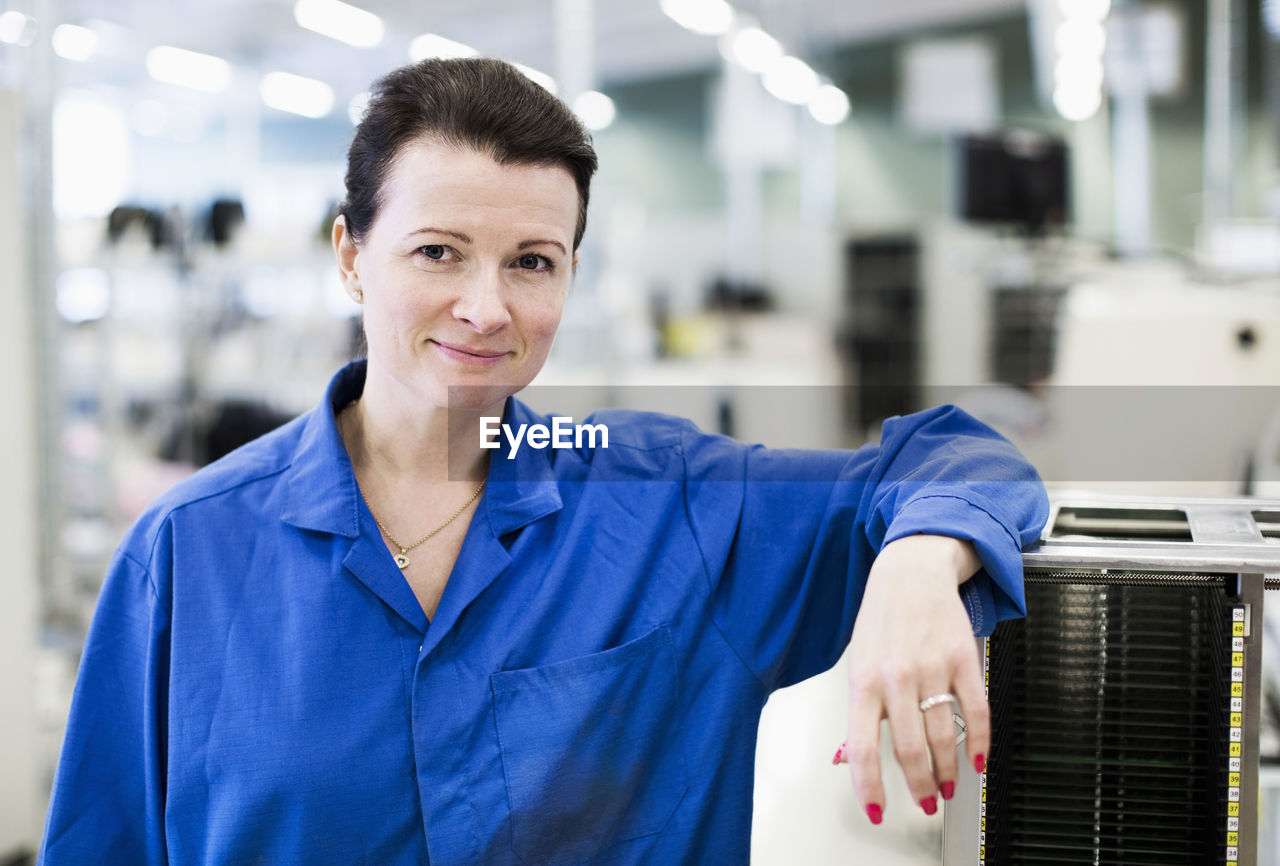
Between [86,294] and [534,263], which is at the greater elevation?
[86,294]

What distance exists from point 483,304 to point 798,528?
1.35ft

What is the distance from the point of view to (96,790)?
108 cm

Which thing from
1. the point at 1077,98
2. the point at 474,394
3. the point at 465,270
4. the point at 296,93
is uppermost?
the point at 296,93

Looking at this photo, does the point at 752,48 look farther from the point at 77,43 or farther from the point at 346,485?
the point at 346,485

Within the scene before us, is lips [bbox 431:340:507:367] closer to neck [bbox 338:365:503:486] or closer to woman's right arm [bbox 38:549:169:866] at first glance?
neck [bbox 338:365:503:486]

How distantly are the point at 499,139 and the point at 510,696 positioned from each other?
56 centimetres

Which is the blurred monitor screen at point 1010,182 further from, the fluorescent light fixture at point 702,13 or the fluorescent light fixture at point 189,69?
the fluorescent light fixture at point 189,69

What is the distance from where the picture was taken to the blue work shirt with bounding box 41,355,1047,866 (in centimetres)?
102

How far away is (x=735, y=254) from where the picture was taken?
7.43 m

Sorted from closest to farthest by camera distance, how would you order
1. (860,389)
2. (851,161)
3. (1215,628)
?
(1215,628)
(860,389)
(851,161)

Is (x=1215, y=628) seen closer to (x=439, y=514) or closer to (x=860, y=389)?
(x=439, y=514)

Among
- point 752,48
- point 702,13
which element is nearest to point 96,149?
point 702,13

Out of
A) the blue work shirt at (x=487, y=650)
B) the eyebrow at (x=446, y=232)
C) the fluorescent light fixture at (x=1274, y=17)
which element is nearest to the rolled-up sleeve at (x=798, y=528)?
the blue work shirt at (x=487, y=650)

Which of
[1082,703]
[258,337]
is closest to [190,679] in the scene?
[1082,703]
